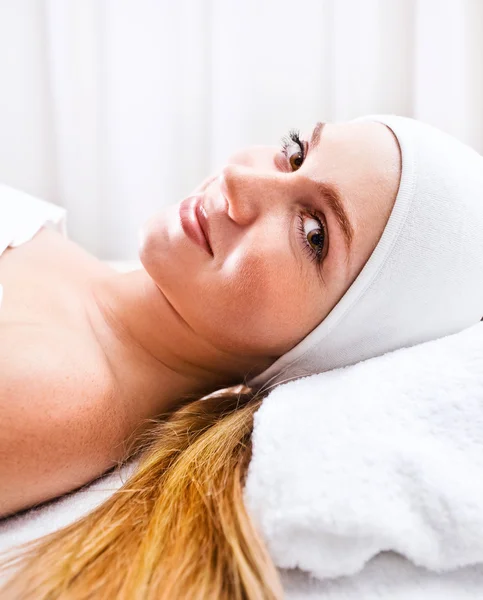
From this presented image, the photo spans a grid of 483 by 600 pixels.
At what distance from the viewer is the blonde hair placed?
26.0 inches

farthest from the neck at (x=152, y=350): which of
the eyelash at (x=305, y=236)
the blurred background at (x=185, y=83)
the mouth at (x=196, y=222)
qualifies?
the blurred background at (x=185, y=83)

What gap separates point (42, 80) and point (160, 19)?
0.42 metres

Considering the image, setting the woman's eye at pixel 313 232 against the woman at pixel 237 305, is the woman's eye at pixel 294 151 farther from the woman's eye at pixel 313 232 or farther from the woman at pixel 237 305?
the woman's eye at pixel 313 232

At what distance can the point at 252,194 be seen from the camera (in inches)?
40.4

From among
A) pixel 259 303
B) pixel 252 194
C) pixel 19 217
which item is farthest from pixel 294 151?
pixel 19 217

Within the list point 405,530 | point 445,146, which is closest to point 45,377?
point 405,530

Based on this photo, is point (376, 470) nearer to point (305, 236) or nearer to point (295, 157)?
point (305, 236)

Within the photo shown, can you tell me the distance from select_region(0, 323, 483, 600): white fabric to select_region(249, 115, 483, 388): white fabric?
0.17 meters

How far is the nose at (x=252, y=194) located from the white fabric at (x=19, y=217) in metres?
0.47

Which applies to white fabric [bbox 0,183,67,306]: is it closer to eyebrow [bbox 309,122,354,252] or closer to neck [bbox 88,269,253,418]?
neck [bbox 88,269,253,418]

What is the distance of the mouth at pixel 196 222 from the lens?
105 cm

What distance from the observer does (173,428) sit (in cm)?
102

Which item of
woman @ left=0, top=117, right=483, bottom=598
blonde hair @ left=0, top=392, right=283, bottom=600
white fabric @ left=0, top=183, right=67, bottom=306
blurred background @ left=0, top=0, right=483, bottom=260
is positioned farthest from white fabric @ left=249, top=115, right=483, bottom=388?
blurred background @ left=0, top=0, right=483, bottom=260

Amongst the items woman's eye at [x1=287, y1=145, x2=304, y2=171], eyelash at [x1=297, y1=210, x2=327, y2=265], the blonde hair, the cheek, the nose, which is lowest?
the blonde hair
